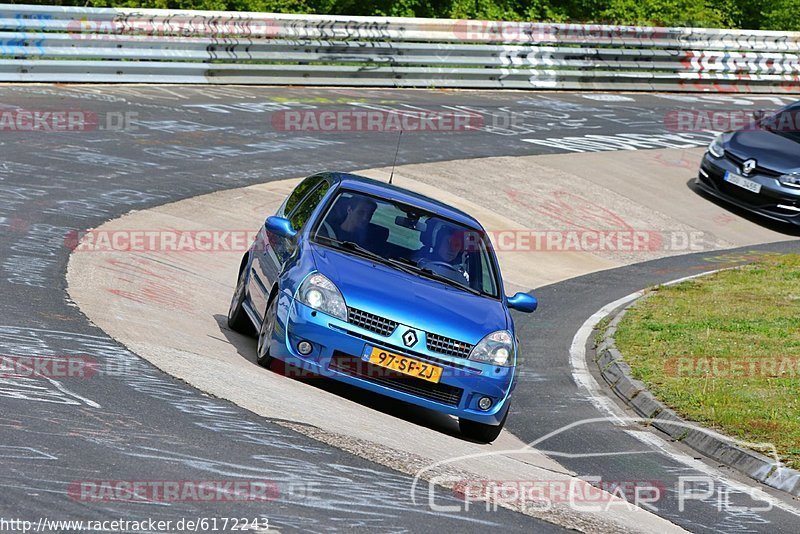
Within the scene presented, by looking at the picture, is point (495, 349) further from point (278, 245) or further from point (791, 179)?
point (791, 179)

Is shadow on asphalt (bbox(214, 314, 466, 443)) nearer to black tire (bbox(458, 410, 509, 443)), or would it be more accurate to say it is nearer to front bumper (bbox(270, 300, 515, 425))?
black tire (bbox(458, 410, 509, 443))

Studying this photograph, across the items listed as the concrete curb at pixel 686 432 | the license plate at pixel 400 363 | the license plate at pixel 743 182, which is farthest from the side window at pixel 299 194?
the license plate at pixel 743 182

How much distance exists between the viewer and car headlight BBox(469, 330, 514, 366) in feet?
30.2

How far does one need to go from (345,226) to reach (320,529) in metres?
4.32

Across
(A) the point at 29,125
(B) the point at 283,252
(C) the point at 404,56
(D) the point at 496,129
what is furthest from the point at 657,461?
(C) the point at 404,56

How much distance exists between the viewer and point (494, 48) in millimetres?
27516

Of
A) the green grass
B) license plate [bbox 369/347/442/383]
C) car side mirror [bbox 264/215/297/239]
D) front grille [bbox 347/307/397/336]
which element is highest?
car side mirror [bbox 264/215/297/239]

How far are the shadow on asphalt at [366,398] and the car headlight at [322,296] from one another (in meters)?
0.51

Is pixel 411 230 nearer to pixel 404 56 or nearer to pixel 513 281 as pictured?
pixel 513 281

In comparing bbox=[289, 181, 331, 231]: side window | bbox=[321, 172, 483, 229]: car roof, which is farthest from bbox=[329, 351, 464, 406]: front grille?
bbox=[321, 172, 483, 229]: car roof

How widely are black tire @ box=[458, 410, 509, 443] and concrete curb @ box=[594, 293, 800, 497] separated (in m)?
1.76

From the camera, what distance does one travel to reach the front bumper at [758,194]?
2030cm

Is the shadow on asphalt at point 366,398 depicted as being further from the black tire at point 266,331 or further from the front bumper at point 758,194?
the front bumper at point 758,194

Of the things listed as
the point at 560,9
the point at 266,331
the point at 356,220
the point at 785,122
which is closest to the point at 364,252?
the point at 356,220
